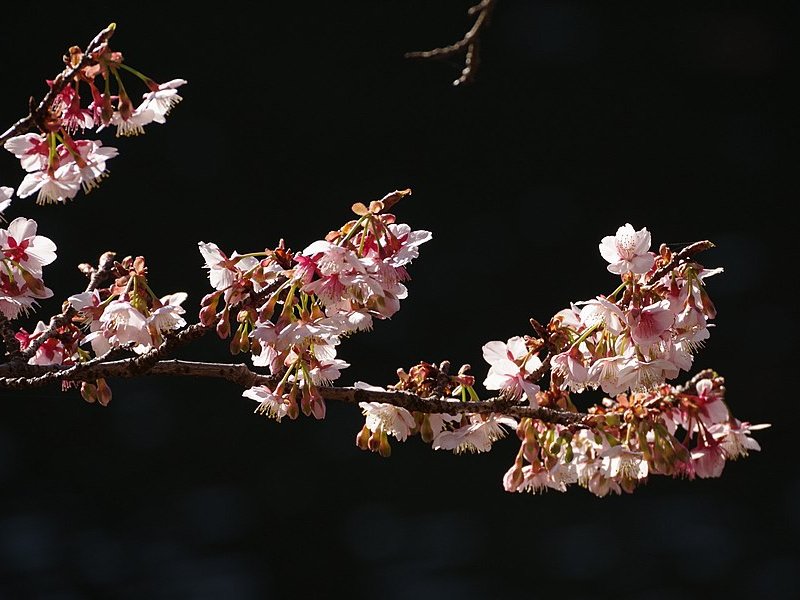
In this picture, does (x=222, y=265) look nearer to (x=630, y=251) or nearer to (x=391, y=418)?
(x=391, y=418)

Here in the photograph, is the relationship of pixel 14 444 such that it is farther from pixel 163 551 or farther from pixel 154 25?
pixel 154 25

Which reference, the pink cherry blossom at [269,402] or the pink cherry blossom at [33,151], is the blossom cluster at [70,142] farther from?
the pink cherry blossom at [269,402]

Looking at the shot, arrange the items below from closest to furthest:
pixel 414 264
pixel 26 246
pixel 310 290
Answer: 1. pixel 310 290
2. pixel 26 246
3. pixel 414 264

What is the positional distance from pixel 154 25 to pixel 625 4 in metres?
1.18

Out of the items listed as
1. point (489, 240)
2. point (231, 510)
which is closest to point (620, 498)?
point (489, 240)

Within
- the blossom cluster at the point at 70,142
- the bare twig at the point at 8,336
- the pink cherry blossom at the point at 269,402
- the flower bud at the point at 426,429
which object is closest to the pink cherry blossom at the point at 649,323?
the flower bud at the point at 426,429

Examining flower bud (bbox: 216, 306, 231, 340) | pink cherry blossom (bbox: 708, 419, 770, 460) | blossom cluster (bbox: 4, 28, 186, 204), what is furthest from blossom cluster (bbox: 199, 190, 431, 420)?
pink cherry blossom (bbox: 708, 419, 770, 460)

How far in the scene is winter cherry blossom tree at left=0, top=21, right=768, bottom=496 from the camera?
85 cm

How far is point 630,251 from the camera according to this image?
0.91 metres

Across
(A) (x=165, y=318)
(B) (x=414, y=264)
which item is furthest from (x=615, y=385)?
(B) (x=414, y=264)

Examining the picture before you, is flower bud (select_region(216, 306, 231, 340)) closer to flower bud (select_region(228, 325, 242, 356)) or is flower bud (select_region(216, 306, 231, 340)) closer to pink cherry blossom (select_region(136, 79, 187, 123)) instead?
flower bud (select_region(228, 325, 242, 356))

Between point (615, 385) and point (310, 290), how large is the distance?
0.29m

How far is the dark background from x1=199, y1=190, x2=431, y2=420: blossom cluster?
5.21 ft

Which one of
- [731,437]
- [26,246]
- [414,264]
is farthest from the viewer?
[414,264]
